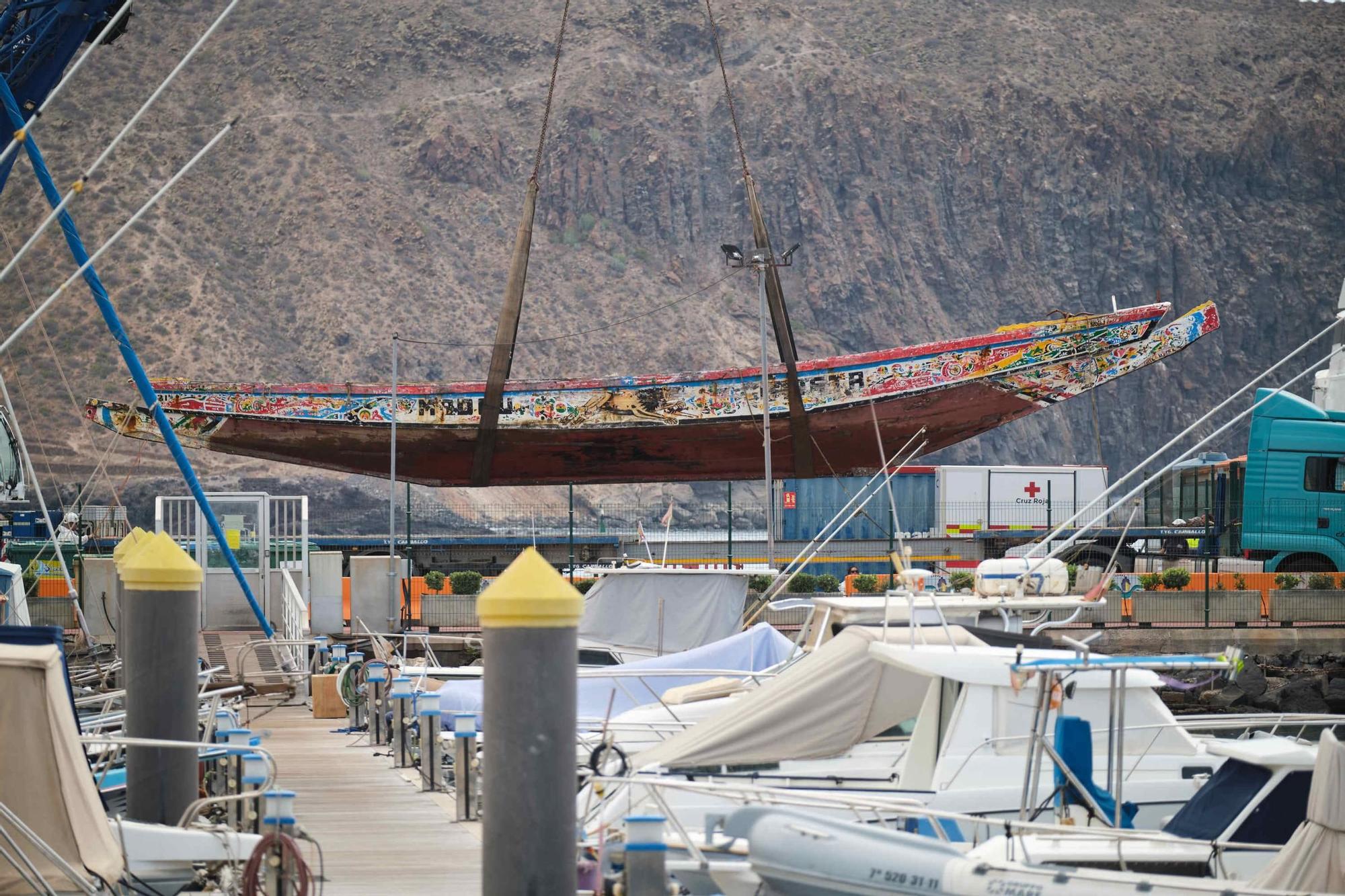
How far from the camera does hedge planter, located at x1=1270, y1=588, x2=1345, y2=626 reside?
2362 cm

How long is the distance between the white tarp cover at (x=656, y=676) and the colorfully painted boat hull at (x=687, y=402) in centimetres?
1239

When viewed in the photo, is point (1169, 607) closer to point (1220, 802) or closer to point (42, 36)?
point (1220, 802)

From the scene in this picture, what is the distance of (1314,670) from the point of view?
22750 mm

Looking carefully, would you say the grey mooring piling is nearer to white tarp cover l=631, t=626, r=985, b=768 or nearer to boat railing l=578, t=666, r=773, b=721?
white tarp cover l=631, t=626, r=985, b=768

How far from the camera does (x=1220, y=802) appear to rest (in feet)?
30.5

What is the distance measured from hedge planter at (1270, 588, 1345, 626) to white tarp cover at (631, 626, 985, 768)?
1460 cm

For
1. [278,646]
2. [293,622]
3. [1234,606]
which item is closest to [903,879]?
[278,646]

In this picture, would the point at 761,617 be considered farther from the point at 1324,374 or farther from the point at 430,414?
the point at 1324,374

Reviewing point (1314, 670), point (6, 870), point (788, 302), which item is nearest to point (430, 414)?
point (1314, 670)

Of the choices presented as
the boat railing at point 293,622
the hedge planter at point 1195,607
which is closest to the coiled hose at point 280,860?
the boat railing at point 293,622

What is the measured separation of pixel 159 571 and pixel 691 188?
90.1 meters

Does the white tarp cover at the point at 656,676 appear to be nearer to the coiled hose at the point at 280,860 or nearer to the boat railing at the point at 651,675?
the boat railing at the point at 651,675

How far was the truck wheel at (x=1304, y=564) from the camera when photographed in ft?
91.7

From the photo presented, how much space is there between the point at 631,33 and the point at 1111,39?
37.2 m
